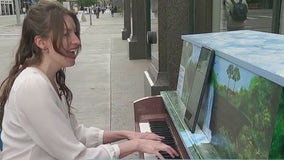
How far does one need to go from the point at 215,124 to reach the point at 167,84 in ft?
10.0

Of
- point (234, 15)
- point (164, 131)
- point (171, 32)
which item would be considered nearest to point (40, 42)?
point (164, 131)

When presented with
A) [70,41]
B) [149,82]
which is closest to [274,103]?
[70,41]

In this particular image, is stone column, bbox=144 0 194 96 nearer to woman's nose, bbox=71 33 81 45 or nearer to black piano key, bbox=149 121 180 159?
black piano key, bbox=149 121 180 159

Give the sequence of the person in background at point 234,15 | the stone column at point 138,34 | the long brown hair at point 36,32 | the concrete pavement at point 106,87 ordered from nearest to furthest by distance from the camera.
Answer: the long brown hair at point 36,32
the person in background at point 234,15
the concrete pavement at point 106,87
the stone column at point 138,34

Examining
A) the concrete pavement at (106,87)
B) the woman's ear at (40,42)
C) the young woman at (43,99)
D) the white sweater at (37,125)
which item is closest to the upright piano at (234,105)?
the young woman at (43,99)

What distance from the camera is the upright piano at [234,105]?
1399 millimetres

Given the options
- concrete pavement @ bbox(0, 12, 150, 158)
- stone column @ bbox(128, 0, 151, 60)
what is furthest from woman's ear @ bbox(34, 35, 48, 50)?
stone column @ bbox(128, 0, 151, 60)

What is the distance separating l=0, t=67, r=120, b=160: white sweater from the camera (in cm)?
177

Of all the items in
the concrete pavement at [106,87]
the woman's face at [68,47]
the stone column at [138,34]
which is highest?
the woman's face at [68,47]

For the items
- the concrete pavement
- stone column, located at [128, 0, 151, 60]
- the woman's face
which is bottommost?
the concrete pavement

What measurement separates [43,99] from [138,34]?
10102 mm

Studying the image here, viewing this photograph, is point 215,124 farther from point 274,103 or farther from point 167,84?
point 167,84

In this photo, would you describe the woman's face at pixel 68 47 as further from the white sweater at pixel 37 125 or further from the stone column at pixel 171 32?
the stone column at pixel 171 32

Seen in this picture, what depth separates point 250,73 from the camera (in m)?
1.62
